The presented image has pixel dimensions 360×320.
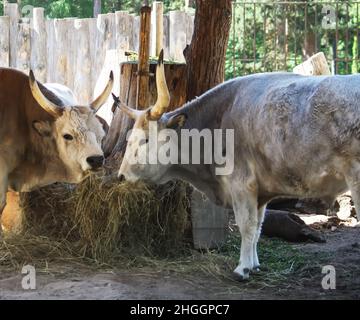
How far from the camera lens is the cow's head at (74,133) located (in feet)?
24.2

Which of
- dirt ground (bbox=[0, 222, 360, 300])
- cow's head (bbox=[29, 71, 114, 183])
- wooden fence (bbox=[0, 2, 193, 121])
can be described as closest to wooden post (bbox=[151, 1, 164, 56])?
wooden fence (bbox=[0, 2, 193, 121])

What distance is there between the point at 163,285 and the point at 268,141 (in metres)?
1.50

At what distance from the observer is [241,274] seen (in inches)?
269

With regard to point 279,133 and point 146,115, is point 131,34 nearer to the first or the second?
point 146,115

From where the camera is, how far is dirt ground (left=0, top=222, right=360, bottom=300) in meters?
6.26

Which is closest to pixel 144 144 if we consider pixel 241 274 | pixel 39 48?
pixel 241 274

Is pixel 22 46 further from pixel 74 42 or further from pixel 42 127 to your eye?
pixel 42 127

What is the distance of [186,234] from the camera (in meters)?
7.97

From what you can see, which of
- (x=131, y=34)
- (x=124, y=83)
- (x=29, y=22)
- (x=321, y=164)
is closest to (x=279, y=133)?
(x=321, y=164)

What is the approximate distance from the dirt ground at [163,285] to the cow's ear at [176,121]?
1346 millimetres

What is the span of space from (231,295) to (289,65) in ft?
40.4

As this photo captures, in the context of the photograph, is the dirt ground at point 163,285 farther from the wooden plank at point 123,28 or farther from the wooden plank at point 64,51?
the wooden plank at point 64,51

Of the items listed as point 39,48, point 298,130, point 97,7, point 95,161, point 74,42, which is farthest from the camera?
point 97,7

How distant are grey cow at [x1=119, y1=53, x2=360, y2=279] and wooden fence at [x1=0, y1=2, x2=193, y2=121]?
22.8 ft
